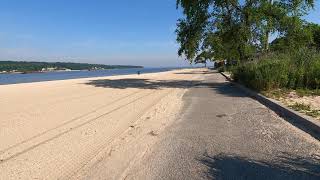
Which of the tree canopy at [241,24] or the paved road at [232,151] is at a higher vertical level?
the tree canopy at [241,24]

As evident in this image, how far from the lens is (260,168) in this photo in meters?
6.03

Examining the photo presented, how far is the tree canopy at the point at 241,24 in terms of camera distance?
81.7 ft

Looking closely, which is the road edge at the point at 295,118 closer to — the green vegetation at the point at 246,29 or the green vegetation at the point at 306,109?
the green vegetation at the point at 306,109

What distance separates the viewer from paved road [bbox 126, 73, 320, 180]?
585 centimetres

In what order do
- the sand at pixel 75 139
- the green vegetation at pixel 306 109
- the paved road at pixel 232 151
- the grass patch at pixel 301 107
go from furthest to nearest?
1. the grass patch at pixel 301 107
2. the green vegetation at pixel 306 109
3. the sand at pixel 75 139
4. the paved road at pixel 232 151

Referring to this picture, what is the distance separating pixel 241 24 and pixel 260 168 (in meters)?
20.3

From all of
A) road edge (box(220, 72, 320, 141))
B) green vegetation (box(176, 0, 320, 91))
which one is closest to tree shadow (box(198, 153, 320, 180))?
road edge (box(220, 72, 320, 141))

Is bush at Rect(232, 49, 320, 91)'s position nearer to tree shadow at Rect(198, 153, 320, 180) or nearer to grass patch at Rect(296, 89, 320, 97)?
grass patch at Rect(296, 89, 320, 97)

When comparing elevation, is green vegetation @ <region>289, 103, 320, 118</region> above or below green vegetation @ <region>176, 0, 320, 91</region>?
below

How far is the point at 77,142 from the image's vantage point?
26.8ft

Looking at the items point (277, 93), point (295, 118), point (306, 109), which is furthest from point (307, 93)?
point (295, 118)

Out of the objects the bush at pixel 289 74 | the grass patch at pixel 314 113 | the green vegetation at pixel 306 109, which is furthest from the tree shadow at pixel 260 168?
the bush at pixel 289 74

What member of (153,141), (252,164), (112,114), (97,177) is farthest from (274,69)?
(97,177)

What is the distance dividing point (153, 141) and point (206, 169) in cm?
238
